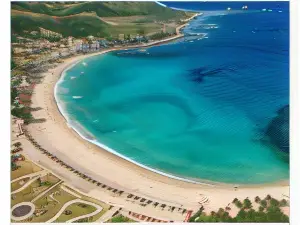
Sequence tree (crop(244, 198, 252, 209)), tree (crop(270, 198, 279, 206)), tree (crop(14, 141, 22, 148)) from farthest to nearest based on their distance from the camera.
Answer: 1. tree (crop(14, 141, 22, 148))
2. tree (crop(270, 198, 279, 206))
3. tree (crop(244, 198, 252, 209))

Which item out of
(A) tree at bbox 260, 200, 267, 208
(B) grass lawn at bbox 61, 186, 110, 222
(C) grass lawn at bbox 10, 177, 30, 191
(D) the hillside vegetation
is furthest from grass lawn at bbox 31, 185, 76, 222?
(D) the hillside vegetation

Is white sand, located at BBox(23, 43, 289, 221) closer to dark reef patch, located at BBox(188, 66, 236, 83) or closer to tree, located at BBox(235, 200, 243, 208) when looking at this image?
tree, located at BBox(235, 200, 243, 208)

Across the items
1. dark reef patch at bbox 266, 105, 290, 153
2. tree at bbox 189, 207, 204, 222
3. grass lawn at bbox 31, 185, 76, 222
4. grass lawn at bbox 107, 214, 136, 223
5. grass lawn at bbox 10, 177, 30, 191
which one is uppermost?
dark reef patch at bbox 266, 105, 290, 153

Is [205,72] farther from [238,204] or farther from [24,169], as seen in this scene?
[24,169]

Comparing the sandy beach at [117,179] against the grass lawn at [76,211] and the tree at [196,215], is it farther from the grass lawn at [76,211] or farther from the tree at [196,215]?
the grass lawn at [76,211]

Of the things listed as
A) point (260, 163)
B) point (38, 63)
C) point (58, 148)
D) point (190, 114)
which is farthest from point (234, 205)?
point (38, 63)

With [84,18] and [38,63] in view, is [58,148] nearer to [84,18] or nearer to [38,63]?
[38,63]

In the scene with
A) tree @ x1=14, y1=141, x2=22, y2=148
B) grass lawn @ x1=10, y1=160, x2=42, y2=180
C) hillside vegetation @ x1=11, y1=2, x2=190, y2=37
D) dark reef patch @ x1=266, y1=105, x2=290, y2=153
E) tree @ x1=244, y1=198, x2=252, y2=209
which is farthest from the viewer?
hillside vegetation @ x1=11, y1=2, x2=190, y2=37
